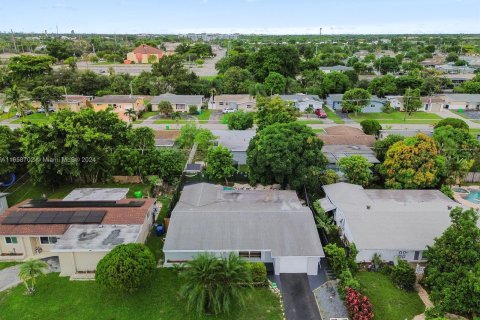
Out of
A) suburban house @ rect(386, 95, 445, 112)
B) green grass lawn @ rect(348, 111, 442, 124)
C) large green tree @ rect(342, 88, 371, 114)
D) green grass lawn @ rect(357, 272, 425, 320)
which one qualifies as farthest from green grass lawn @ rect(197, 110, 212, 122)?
green grass lawn @ rect(357, 272, 425, 320)

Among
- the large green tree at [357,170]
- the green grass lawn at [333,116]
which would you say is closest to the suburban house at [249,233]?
the large green tree at [357,170]

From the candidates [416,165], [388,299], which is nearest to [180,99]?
[416,165]

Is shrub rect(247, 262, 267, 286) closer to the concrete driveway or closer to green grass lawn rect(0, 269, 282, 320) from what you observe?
green grass lawn rect(0, 269, 282, 320)

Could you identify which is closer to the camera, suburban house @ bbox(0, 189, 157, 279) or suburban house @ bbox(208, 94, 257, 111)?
suburban house @ bbox(0, 189, 157, 279)

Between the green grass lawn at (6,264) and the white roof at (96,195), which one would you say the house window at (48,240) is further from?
the white roof at (96,195)

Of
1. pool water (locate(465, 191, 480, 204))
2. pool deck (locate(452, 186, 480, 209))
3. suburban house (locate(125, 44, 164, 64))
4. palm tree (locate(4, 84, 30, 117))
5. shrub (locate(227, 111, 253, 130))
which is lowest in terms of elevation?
pool water (locate(465, 191, 480, 204))

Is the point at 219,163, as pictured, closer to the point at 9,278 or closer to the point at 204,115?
the point at 9,278
